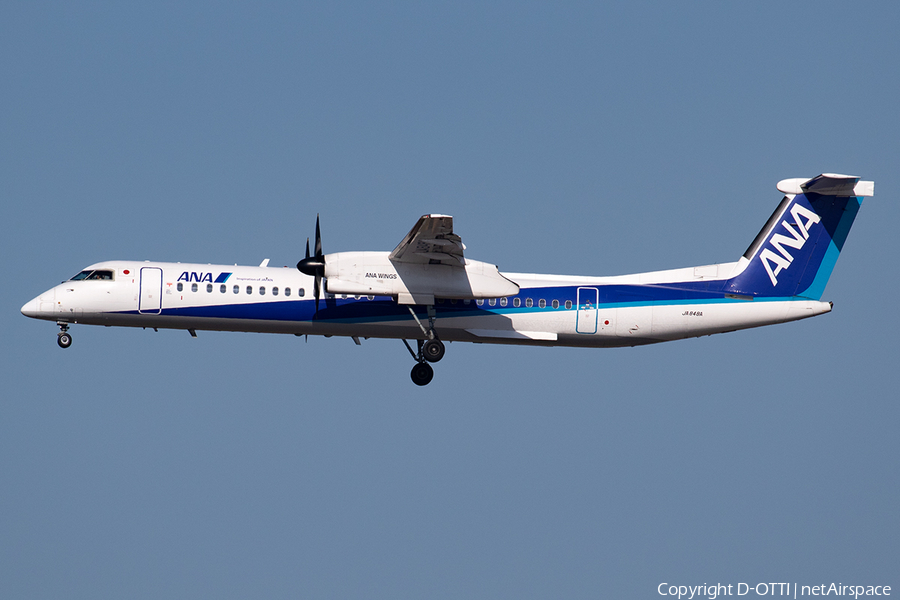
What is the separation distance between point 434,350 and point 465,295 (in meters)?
1.76

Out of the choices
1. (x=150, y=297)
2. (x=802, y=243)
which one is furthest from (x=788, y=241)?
(x=150, y=297)

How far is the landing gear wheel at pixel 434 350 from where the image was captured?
2530 centimetres

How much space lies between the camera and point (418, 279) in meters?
24.3

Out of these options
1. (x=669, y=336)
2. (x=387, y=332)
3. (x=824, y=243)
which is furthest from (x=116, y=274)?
(x=824, y=243)

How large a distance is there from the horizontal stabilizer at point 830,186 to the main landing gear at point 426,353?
9607 millimetres

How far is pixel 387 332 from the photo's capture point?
25375 mm

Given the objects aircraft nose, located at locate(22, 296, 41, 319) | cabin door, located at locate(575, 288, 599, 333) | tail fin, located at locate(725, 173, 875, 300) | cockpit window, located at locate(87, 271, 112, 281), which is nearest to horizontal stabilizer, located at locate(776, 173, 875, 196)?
tail fin, located at locate(725, 173, 875, 300)

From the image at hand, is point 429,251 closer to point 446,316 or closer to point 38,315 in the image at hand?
point 446,316

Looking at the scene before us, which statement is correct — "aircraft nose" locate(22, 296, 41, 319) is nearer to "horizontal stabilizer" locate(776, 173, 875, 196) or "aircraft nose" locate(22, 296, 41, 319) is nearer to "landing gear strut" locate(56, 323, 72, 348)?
"landing gear strut" locate(56, 323, 72, 348)

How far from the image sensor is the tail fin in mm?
26203

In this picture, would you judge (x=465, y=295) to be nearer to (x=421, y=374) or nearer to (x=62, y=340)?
(x=421, y=374)

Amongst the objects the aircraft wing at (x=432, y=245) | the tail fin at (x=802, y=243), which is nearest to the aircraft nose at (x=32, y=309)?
the aircraft wing at (x=432, y=245)

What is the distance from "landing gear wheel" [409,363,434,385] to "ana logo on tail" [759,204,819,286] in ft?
29.0

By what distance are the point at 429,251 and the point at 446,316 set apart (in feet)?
6.89
